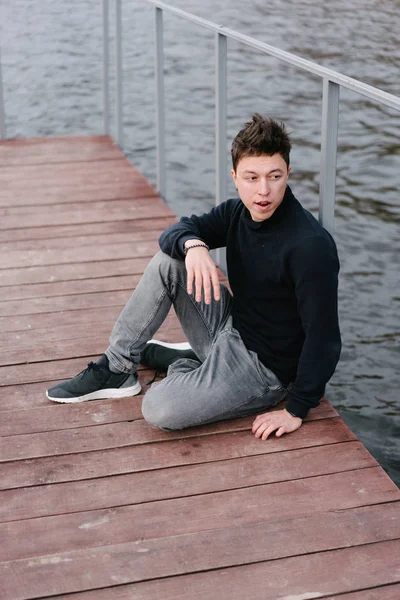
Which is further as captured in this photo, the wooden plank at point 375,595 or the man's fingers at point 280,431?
the man's fingers at point 280,431

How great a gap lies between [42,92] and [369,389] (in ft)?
16.9

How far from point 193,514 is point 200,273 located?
579 millimetres

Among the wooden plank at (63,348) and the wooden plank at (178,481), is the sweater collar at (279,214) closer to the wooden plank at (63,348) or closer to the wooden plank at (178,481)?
the wooden plank at (178,481)

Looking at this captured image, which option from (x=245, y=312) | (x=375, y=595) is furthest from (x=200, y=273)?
(x=375, y=595)

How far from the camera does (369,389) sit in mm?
3787

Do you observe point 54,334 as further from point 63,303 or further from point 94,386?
point 94,386

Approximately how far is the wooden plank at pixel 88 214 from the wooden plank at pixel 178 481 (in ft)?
6.15

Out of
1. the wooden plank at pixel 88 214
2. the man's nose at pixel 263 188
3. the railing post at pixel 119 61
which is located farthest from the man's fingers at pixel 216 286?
the railing post at pixel 119 61

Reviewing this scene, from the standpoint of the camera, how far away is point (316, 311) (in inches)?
77.2

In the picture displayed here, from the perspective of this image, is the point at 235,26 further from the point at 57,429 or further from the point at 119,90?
the point at 57,429

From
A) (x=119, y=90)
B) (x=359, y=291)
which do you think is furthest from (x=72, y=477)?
(x=119, y=90)

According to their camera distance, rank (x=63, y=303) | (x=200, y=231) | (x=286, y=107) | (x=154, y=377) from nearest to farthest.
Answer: (x=200, y=231) < (x=154, y=377) < (x=63, y=303) < (x=286, y=107)

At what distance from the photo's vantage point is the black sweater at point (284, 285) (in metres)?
1.97

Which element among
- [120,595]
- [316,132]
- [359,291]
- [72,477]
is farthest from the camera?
[316,132]
